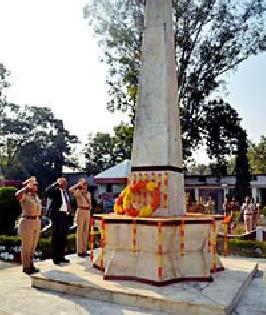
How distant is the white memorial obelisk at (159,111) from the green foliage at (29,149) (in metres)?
33.1

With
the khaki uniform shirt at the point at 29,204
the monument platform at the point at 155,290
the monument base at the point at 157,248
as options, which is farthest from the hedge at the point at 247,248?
the khaki uniform shirt at the point at 29,204

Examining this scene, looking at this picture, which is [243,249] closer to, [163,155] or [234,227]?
[163,155]

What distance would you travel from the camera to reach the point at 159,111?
23.1 ft

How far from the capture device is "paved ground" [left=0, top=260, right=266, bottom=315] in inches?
195

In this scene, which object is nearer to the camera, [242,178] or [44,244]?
[44,244]

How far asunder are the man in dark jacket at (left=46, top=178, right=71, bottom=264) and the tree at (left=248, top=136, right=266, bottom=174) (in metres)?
43.8

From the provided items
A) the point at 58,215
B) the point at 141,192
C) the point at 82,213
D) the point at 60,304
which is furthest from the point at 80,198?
the point at 60,304

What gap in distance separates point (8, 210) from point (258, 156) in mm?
42647

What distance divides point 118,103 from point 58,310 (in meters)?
→ 20.2

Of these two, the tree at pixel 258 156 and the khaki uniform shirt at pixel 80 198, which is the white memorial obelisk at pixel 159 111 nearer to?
the khaki uniform shirt at pixel 80 198

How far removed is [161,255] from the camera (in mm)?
5805

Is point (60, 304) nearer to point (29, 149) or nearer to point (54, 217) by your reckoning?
point (54, 217)

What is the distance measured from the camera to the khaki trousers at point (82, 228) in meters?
8.52

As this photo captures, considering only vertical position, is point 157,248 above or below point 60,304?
above
